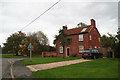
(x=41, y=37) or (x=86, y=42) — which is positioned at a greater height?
(x=41, y=37)

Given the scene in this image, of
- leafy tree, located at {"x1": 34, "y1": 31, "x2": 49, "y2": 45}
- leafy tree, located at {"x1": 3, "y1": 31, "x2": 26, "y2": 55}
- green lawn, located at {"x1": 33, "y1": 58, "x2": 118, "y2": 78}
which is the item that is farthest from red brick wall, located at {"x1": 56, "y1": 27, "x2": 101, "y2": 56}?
leafy tree, located at {"x1": 34, "y1": 31, "x2": 49, "y2": 45}

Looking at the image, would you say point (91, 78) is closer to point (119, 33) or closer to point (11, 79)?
point (11, 79)

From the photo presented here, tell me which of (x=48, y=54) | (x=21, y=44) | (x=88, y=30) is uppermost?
(x=88, y=30)

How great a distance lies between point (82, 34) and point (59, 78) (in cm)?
2113

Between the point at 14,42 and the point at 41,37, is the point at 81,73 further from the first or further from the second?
the point at 41,37

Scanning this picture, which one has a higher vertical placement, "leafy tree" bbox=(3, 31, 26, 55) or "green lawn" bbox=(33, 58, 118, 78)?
"leafy tree" bbox=(3, 31, 26, 55)

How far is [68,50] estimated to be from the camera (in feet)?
98.6

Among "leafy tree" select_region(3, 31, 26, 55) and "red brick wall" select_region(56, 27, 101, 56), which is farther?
"leafy tree" select_region(3, 31, 26, 55)

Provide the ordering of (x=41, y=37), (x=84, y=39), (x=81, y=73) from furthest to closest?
(x=41, y=37) < (x=84, y=39) < (x=81, y=73)

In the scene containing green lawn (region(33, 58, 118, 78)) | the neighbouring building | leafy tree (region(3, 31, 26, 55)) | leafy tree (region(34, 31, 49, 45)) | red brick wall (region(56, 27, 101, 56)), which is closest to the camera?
green lawn (region(33, 58, 118, 78))

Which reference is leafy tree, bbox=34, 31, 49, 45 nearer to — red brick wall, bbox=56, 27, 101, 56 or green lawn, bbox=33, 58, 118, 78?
red brick wall, bbox=56, 27, 101, 56

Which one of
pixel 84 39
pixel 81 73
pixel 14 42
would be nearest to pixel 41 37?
pixel 14 42

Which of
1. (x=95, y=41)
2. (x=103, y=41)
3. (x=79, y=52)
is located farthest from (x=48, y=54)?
(x=103, y=41)

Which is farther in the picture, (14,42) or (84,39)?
(14,42)
